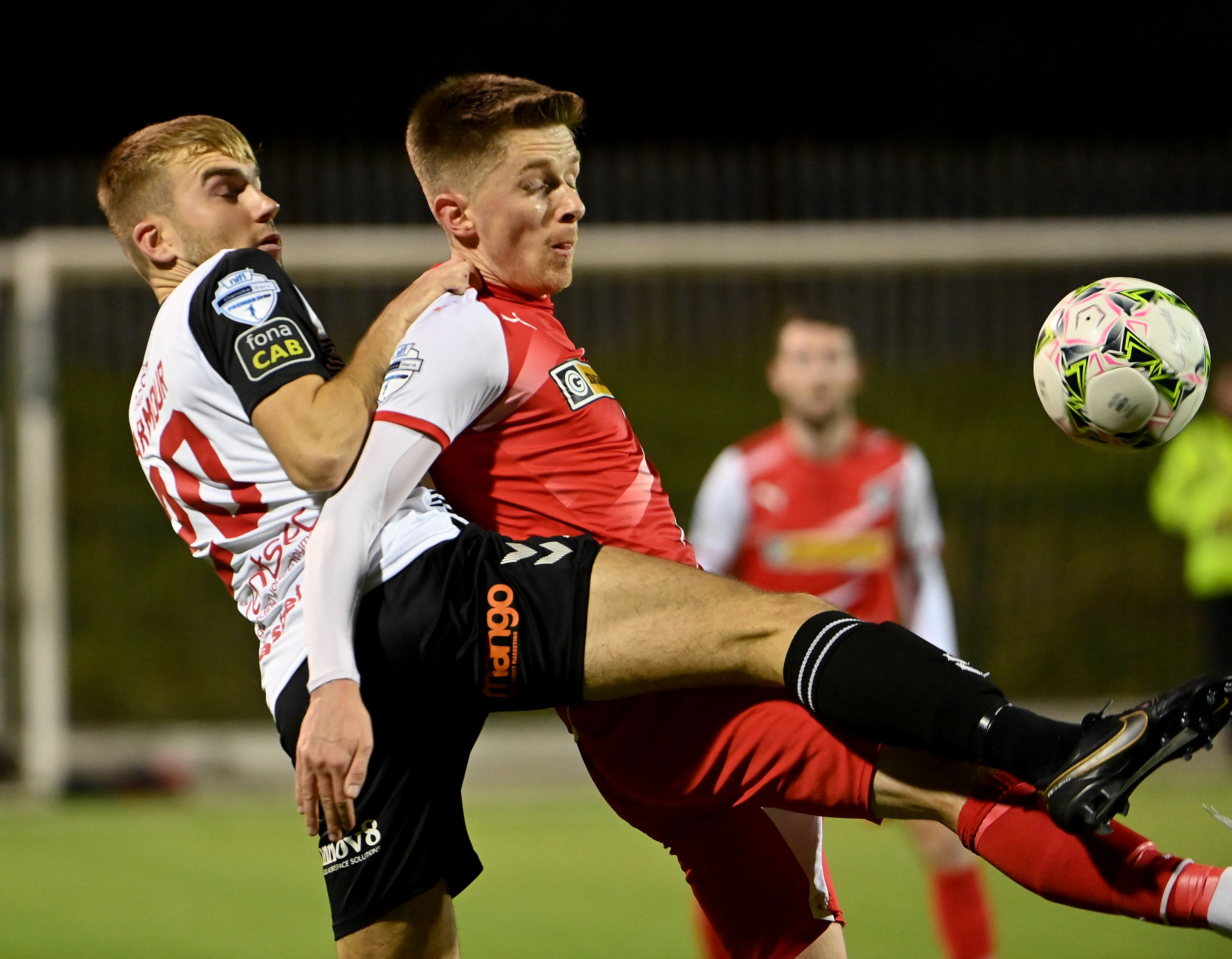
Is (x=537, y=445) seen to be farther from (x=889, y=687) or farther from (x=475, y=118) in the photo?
(x=889, y=687)

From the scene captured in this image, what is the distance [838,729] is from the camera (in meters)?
3.05

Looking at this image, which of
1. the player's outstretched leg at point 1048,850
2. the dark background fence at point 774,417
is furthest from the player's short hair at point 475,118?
the dark background fence at point 774,417

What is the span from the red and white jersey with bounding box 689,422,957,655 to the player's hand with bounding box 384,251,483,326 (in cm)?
296

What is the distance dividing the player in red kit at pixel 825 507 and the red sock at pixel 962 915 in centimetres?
83

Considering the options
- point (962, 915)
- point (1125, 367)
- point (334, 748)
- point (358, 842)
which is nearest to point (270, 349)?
point (334, 748)

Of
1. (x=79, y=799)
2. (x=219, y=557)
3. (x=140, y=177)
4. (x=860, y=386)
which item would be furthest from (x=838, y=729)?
(x=79, y=799)

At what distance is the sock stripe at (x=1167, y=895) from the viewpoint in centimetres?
278

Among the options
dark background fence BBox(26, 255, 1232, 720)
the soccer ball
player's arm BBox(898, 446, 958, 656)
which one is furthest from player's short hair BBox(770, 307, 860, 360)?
the soccer ball

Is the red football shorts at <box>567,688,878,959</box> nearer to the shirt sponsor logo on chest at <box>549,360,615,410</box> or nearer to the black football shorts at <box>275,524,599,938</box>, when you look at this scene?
the black football shorts at <box>275,524,599,938</box>

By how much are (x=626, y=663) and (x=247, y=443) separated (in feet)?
2.93

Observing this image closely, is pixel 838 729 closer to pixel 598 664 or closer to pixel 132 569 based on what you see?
pixel 598 664

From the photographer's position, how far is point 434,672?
3.12m

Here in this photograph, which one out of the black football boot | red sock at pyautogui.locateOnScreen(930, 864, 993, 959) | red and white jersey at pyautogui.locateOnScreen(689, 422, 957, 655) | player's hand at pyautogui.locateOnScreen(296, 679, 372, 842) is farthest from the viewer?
red and white jersey at pyautogui.locateOnScreen(689, 422, 957, 655)

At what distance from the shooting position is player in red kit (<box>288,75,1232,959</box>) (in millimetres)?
2828
